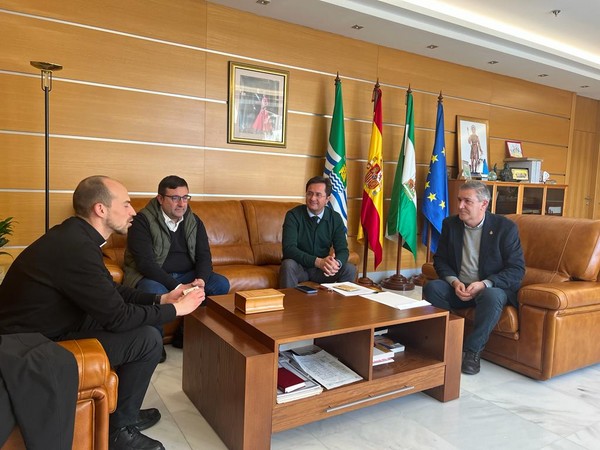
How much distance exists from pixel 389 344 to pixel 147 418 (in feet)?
3.98

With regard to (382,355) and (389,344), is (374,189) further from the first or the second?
(382,355)

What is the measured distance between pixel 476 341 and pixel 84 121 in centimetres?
317

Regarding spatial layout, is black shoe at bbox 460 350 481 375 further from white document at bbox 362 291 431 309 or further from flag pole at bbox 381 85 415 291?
flag pole at bbox 381 85 415 291

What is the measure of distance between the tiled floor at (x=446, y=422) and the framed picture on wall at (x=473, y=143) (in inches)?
133

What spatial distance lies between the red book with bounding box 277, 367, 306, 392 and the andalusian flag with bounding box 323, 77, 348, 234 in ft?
8.34

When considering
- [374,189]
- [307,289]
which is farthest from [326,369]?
[374,189]

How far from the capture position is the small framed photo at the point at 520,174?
18.3 feet

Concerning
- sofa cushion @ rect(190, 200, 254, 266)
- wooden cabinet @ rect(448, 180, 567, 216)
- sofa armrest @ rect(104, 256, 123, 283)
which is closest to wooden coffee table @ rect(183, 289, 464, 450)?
sofa armrest @ rect(104, 256, 123, 283)

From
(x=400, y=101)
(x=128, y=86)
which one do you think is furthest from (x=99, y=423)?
(x=400, y=101)

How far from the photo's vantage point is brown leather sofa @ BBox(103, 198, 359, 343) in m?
3.29

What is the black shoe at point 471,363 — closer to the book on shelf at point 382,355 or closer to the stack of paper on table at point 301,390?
the book on shelf at point 382,355

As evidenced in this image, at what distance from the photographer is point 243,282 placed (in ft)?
10.5

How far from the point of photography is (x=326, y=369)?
206 centimetres

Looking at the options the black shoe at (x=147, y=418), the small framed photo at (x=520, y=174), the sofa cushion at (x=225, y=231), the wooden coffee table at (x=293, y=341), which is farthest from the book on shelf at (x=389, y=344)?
the small framed photo at (x=520, y=174)
